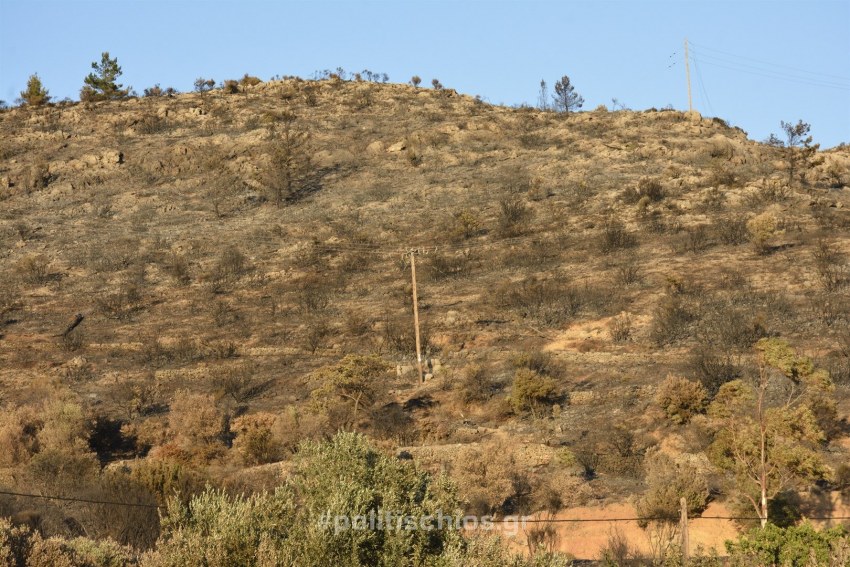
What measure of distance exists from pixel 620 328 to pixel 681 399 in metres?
8.58

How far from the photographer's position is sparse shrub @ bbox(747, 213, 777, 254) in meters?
45.3

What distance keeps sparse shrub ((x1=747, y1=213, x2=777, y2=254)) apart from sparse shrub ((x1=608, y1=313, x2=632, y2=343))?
9.64 m

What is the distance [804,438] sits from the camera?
82.3 ft

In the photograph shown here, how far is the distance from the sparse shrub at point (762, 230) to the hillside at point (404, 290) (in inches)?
8.9

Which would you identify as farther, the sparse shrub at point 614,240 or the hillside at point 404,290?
the sparse shrub at point 614,240

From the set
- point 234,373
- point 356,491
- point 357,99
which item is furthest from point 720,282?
point 357,99

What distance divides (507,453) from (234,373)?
54.2 feet

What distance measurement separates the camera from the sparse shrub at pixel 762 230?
1784 inches

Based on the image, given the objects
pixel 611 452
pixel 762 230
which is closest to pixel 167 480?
pixel 611 452

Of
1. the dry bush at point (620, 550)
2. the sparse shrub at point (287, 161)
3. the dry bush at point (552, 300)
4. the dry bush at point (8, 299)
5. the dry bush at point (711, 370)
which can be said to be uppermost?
the sparse shrub at point (287, 161)

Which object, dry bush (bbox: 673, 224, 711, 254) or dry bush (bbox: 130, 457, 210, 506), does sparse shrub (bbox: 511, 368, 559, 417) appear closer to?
dry bush (bbox: 130, 457, 210, 506)

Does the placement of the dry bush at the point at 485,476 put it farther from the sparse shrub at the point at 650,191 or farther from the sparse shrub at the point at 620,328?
the sparse shrub at the point at 650,191

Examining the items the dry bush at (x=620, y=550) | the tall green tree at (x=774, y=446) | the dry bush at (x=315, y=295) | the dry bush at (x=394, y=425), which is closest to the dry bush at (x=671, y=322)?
the tall green tree at (x=774, y=446)

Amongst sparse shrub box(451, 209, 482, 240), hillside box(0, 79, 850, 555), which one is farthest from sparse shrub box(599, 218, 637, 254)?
sparse shrub box(451, 209, 482, 240)
